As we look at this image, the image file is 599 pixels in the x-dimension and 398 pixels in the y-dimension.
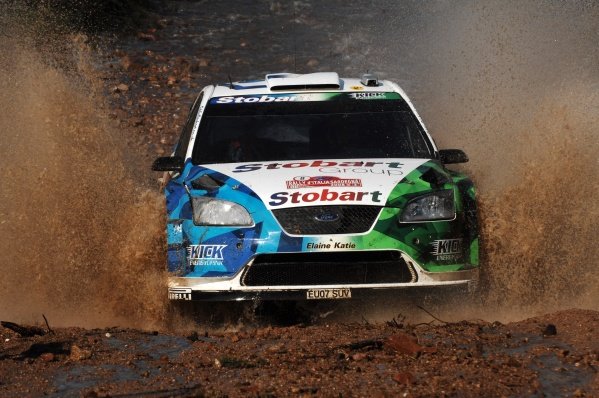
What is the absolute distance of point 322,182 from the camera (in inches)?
342

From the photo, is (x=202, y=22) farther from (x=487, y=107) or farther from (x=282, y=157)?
(x=282, y=157)

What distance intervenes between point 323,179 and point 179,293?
1.20m

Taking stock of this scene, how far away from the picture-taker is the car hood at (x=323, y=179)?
27.9 feet

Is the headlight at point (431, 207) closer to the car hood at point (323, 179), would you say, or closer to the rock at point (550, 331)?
the car hood at point (323, 179)

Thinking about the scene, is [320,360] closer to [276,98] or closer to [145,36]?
[276,98]

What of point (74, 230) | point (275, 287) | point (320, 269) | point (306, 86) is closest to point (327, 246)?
point (320, 269)

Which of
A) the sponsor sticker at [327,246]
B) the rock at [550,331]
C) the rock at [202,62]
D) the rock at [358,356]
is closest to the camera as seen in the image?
the rock at [358,356]

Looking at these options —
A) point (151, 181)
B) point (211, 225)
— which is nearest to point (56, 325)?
point (211, 225)

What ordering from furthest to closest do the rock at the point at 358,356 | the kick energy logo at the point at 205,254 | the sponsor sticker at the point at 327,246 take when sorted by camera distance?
the kick energy logo at the point at 205,254 < the sponsor sticker at the point at 327,246 < the rock at the point at 358,356

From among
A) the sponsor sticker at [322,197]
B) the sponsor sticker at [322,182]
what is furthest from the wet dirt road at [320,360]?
the sponsor sticker at [322,182]

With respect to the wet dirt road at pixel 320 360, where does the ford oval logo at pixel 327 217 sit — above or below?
above

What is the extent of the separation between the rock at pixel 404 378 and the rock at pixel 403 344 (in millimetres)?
643

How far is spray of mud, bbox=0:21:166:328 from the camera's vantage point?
9586mm

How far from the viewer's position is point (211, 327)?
8.98 m
